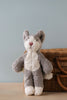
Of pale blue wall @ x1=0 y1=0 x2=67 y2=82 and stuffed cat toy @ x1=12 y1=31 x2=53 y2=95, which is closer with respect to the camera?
stuffed cat toy @ x1=12 y1=31 x2=53 y2=95

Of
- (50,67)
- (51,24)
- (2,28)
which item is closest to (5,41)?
(2,28)

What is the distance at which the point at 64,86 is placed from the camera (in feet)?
3.02

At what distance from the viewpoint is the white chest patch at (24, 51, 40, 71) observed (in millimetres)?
874

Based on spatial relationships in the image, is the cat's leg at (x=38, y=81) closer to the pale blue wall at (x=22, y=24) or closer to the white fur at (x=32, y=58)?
the white fur at (x=32, y=58)

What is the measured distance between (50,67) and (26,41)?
0.19m

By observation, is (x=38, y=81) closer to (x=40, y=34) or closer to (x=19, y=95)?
(x=19, y=95)

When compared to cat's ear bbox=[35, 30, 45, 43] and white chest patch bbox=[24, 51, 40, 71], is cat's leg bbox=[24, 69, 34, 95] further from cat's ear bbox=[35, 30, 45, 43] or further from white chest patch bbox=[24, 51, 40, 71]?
cat's ear bbox=[35, 30, 45, 43]

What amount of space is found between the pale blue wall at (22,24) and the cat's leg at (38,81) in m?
0.33

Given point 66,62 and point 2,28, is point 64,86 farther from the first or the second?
point 2,28

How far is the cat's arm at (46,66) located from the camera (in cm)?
85

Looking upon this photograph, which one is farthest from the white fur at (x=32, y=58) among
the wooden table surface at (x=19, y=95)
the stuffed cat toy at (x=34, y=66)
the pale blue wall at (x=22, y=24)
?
the pale blue wall at (x=22, y=24)

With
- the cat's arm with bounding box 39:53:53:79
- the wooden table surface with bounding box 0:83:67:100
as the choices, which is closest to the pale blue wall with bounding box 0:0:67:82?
the wooden table surface with bounding box 0:83:67:100

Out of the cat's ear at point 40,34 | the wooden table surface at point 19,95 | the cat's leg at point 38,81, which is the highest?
the cat's ear at point 40,34

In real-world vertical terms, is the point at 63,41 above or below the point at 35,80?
above
